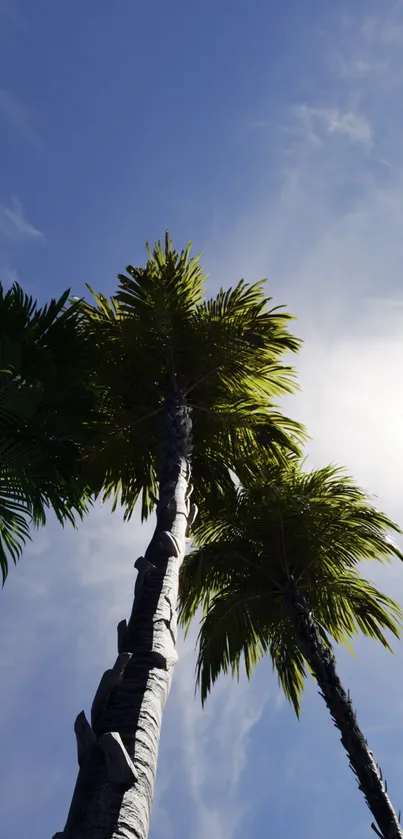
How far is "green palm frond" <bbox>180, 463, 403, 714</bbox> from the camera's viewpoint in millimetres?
9922

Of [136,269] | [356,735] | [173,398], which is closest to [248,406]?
[173,398]

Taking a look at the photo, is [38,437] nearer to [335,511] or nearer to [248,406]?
[248,406]

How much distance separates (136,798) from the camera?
330 cm

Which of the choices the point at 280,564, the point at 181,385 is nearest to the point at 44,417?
the point at 181,385

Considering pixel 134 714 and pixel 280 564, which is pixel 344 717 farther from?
pixel 134 714

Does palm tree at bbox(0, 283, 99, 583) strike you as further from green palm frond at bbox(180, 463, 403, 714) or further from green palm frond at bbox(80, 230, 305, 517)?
green palm frond at bbox(180, 463, 403, 714)

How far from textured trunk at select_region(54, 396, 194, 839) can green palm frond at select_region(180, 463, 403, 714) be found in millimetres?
3593

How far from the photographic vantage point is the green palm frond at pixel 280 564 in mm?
9922

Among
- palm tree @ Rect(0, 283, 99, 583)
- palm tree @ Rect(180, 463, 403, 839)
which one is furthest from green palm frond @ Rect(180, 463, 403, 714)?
palm tree @ Rect(0, 283, 99, 583)

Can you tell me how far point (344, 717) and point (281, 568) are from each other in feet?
8.10

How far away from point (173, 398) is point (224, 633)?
3851mm

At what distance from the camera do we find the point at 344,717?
317 inches

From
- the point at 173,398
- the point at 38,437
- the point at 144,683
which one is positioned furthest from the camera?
the point at 173,398

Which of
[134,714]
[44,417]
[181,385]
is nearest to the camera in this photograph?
[134,714]
